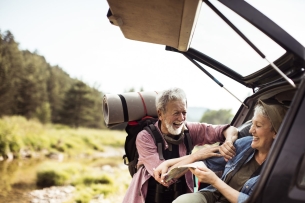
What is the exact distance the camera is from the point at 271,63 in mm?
1482

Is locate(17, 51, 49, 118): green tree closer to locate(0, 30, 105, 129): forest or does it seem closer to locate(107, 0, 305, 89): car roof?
locate(0, 30, 105, 129): forest

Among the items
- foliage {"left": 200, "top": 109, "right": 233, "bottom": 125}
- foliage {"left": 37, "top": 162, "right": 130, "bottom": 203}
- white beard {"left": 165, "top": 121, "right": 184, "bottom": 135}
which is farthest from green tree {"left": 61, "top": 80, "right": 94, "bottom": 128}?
white beard {"left": 165, "top": 121, "right": 184, "bottom": 135}

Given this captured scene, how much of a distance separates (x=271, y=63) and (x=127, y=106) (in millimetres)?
1473

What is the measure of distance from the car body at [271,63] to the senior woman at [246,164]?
145 millimetres

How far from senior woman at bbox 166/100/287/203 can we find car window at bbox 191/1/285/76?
0.33 meters

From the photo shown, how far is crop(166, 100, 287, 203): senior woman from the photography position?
1.91 m

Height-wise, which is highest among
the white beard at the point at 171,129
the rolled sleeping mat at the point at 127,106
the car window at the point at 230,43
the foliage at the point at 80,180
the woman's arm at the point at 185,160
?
the car window at the point at 230,43

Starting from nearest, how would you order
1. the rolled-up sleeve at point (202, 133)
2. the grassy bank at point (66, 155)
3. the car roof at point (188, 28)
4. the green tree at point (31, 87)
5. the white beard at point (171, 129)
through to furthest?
the car roof at point (188, 28)
the white beard at point (171, 129)
the rolled-up sleeve at point (202, 133)
the grassy bank at point (66, 155)
the green tree at point (31, 87)

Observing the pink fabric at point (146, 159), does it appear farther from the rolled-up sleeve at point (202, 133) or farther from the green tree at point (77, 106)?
the green tree at point (77, 106)

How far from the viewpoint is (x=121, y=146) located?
1981 centimetres

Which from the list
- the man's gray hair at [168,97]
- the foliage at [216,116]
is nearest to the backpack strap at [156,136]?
the man's gray hair at [168,97]

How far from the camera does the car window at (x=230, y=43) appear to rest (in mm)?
1680

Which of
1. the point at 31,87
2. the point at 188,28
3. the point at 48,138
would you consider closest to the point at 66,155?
Answer: the point at 48,138

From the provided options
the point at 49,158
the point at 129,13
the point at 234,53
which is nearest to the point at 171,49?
the point at 234,53
